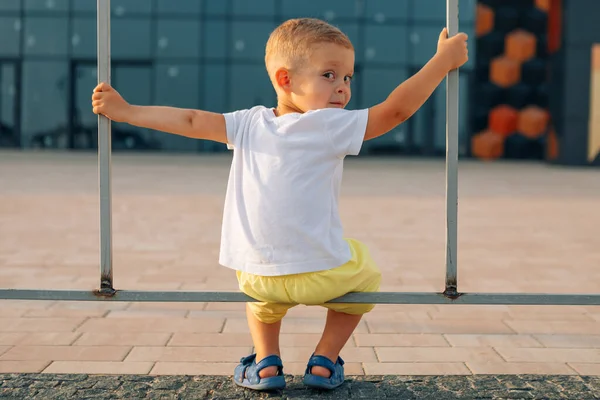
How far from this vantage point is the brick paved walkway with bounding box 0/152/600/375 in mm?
3102

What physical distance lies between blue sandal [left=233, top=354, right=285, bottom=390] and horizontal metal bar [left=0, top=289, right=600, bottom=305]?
0.24m

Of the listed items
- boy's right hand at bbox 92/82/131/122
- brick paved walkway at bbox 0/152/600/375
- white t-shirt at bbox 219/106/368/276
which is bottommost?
brick paved walkway at bbox 0/152/600/375

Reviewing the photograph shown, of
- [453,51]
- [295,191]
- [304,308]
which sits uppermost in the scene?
[453,51]

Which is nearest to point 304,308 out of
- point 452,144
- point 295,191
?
point 295,191

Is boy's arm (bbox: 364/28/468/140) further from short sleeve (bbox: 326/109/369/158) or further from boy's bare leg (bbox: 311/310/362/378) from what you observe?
boy's bare leg (bbox: 311/310/362/378)

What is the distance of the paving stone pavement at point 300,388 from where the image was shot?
2588mm

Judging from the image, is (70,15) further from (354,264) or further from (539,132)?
(354,264)

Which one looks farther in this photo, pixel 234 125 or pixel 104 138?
pixel 234 125

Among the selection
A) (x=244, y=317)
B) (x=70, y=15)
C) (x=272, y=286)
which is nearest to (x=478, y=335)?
(x=244, y=317)

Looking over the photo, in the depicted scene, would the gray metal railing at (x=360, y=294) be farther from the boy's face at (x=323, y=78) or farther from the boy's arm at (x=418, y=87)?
the boy's face at (x=323, y=78)

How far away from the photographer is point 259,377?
262 centimetres

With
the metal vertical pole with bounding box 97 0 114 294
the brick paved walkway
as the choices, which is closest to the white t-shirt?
the metal vertical pole with bounding box 97 0 114 294

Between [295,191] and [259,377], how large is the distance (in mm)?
617

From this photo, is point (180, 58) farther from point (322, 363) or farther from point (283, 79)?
point (322, 363)
